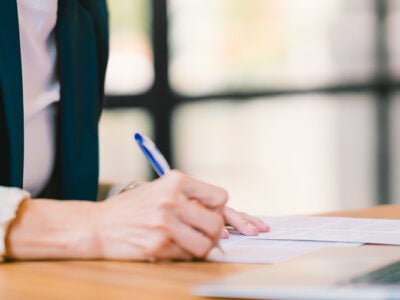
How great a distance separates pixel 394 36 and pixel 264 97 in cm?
63

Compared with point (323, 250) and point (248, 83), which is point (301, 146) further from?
point (323, 250)

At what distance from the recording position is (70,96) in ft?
5.34

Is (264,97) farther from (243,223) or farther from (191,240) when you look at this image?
(191,240)

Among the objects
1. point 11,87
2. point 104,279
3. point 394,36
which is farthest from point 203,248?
point 394,36

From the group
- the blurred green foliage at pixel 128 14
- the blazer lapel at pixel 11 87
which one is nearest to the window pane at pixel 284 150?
the blurred green foliage at pixel 128 14

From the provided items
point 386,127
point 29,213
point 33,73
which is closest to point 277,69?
point 386,127

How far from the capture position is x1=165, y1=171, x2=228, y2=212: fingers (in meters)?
1.09

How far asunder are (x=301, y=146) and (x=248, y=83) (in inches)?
13.5

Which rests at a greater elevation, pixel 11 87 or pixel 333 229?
pixel 11 87

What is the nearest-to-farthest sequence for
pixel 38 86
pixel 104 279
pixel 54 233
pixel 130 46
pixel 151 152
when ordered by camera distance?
pixel 104 279 → pixel 54 233 → pixel 151 152 → pixel 38 86 → pixel 130 46

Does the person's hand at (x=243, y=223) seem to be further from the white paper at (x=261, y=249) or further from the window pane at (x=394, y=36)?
the window pane at (x=394, y=36)

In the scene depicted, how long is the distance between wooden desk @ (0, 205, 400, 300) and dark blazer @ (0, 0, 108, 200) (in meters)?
0.37

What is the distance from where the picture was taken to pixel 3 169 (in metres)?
1.48

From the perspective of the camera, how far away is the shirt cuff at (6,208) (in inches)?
44.4
